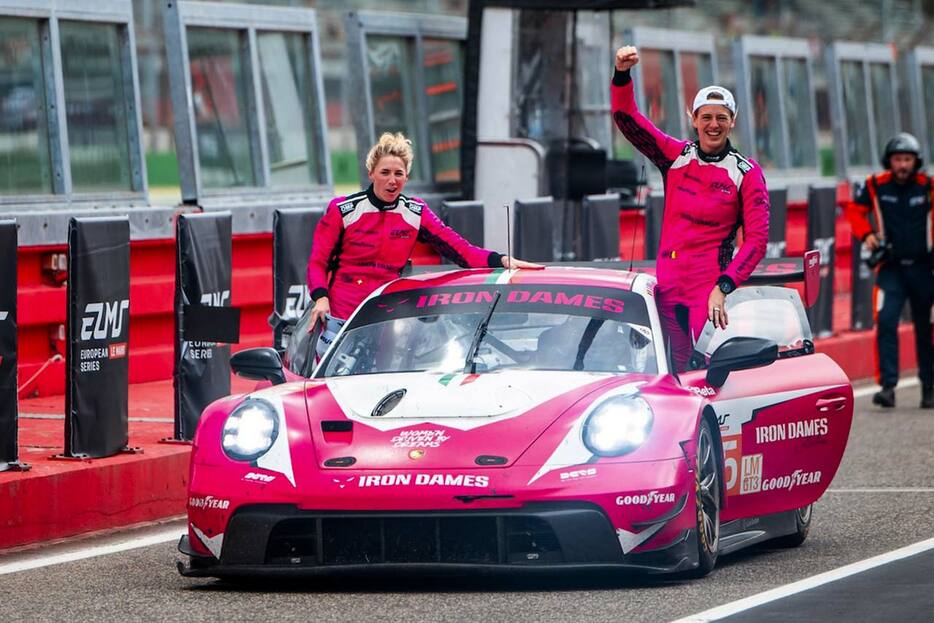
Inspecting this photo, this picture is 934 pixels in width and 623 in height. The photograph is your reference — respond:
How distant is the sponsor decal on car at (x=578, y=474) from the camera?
7.13 meters

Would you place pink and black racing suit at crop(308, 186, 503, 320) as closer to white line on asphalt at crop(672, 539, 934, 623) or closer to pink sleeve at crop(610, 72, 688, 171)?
pink sleeve at crop(610, 72, 688, 171)

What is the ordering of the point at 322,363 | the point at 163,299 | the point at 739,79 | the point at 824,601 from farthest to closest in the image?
the point at 739,79 < the point at 163,299 < the point at 322,363 < the point at 824,601

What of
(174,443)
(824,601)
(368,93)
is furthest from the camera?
(368,93)

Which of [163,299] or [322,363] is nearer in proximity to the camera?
[322,363]

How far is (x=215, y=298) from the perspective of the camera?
11.3 meters

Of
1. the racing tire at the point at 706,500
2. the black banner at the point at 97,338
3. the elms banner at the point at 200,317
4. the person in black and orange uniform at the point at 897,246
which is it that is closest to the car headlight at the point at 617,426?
the racing tire at the point at 706,500

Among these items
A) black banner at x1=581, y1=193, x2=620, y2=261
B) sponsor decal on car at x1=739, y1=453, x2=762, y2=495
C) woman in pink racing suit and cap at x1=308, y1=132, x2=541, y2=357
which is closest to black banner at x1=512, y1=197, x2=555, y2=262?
black banner at x1=581, y1=193, x2=620, y2=261

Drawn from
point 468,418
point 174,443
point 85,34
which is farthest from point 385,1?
point 468,418

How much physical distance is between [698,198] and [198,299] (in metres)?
2.97

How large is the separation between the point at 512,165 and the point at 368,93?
1.39 meters

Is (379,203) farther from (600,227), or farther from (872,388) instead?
(872,388)

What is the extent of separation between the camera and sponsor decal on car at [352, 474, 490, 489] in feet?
23.2

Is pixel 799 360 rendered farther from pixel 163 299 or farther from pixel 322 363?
pixel 163 299

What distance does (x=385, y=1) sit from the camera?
979 inches
